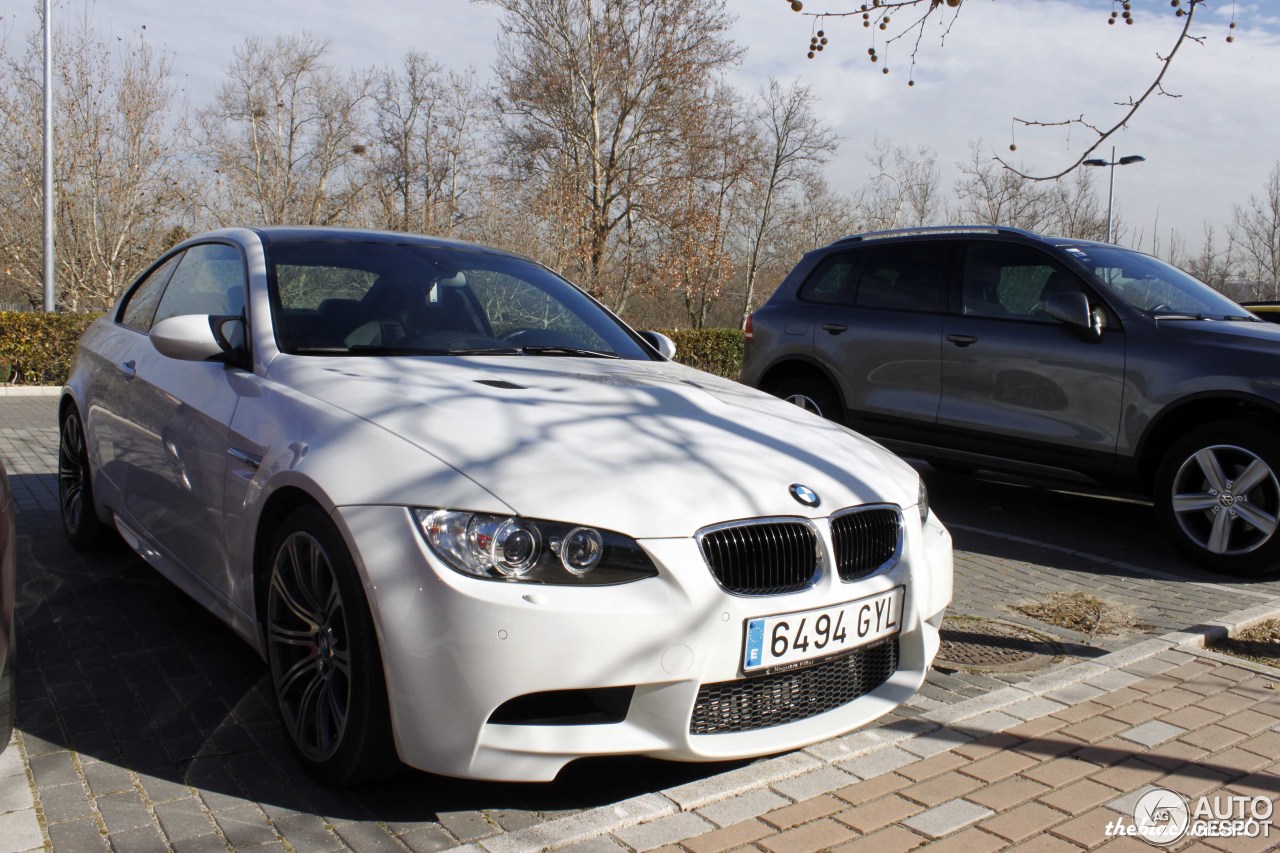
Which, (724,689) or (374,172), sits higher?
(374,172)

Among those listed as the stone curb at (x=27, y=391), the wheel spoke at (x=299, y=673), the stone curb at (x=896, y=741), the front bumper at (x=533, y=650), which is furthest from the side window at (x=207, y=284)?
the stone curb at (x=27, y=391)

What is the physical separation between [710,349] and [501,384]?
57.6ft

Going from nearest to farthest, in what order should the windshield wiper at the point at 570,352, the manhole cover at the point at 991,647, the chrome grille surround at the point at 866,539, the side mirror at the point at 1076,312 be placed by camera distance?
the chrome grille surround at the point at 866,539 < the windshield wiper at the point at 570,352 < the manhole cover at the point at 991,647 < the side mirror at the point at 1076,312

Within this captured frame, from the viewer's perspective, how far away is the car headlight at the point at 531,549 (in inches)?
103

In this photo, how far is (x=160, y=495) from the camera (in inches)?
161

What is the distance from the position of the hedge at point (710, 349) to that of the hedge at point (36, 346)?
9681mm

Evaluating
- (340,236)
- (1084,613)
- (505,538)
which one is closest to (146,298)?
(340,236)

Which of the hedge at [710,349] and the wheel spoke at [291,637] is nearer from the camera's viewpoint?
the wheel spoke at [291,637]

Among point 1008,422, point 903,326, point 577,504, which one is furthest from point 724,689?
point 903,326

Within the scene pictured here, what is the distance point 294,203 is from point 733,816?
2754 centimetres

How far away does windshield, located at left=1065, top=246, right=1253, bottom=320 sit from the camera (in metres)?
6.63

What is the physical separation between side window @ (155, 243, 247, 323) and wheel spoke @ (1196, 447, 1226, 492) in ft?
16.6

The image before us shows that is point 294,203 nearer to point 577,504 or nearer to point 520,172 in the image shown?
point 520,172

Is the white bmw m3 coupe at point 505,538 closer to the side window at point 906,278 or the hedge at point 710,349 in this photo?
the side window at point 906,278
